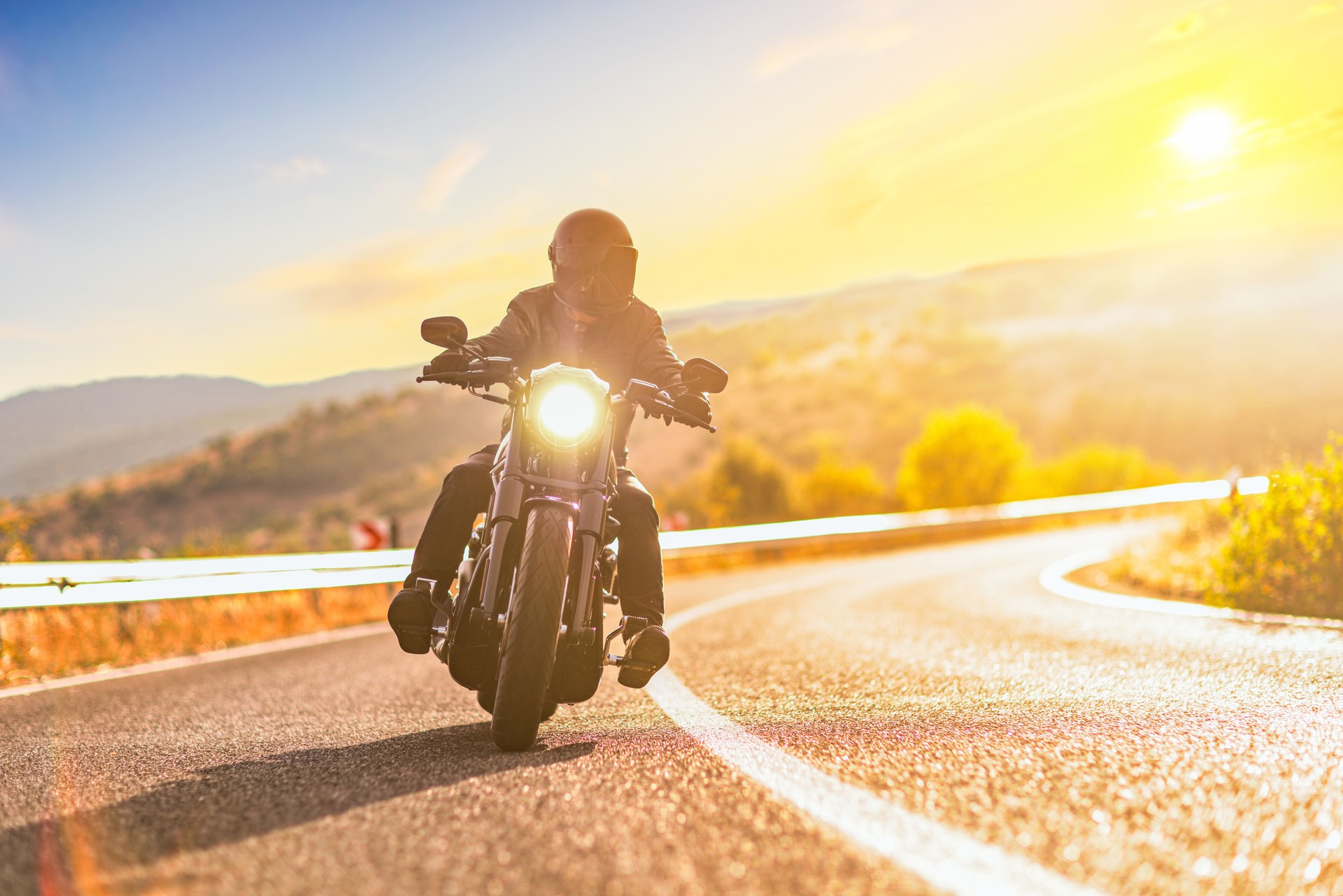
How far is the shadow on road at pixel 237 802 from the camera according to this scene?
2793mm

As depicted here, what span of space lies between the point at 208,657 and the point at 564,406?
6420mm

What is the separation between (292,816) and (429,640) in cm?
132

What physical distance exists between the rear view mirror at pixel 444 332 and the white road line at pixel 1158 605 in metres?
6.04

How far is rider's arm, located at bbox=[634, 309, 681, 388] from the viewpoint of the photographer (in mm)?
4969

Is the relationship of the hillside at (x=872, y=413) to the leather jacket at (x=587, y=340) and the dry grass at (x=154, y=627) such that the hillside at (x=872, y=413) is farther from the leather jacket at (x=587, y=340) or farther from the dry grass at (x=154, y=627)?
the leather jacket at (x=587, y=340)

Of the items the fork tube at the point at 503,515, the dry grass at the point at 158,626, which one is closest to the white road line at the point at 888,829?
the fork tube at the point at 503,515

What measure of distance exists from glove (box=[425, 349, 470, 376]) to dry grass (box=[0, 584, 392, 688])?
5.46 meters

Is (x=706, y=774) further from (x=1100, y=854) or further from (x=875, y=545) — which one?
(x=875, y=545)

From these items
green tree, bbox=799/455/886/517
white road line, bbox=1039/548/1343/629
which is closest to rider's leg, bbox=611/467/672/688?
white road line, bbox=1039/548/1343/629

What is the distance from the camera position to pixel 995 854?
8.40 feet

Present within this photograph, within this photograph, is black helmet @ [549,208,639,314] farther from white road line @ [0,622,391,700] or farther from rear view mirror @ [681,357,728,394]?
white road line @ [0,622,391,700]

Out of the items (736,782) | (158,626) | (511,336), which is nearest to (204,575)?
(158,626)

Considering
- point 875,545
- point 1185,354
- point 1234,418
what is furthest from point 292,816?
point 1185,354

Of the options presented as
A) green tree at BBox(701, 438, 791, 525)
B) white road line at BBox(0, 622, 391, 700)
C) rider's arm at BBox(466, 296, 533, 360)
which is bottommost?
green tree at BBox(701, 438, 791, 525)
